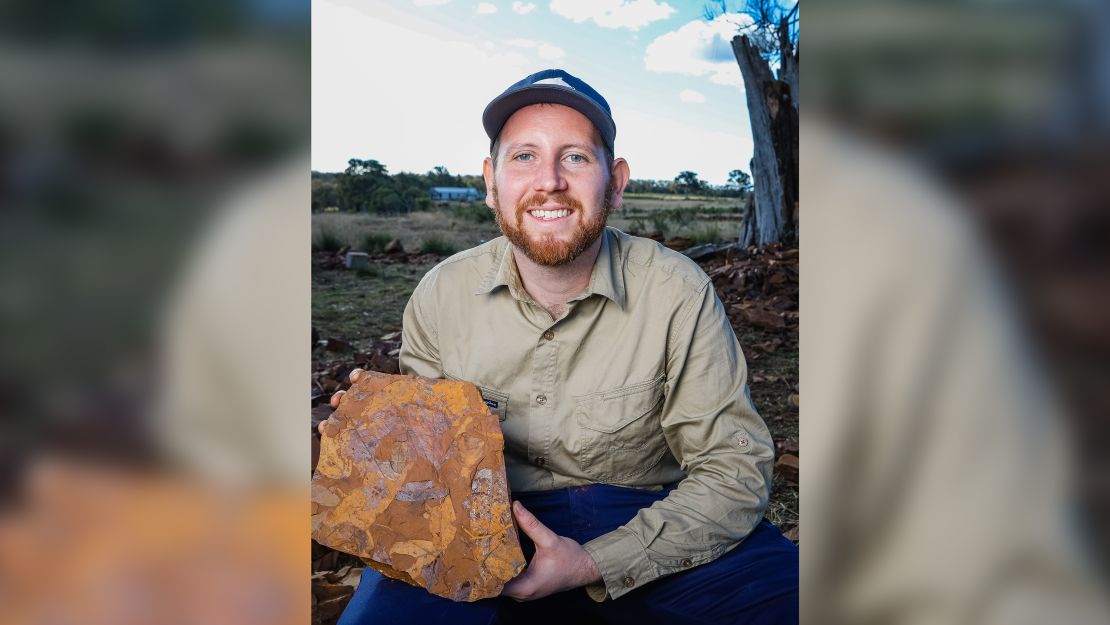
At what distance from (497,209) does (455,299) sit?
32cm

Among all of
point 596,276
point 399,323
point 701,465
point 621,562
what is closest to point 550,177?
point 596,276

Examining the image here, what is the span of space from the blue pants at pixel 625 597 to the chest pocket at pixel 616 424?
115 mm

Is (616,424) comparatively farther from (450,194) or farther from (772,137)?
(450,194)

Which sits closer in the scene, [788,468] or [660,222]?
[788,468]

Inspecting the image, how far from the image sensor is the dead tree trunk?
853 cm

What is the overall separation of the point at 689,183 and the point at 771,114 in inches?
104

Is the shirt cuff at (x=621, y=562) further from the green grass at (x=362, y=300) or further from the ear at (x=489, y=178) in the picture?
the green grass at (x=362, y=300)

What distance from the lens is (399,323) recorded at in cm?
684
